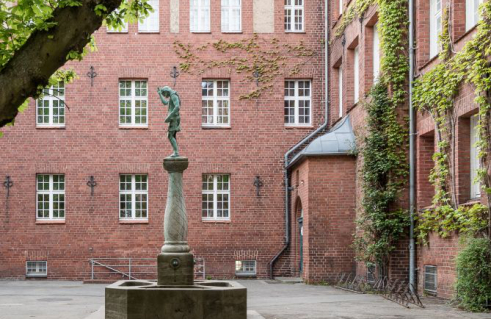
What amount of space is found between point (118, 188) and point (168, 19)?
20.0 ft

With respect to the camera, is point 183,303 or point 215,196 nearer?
point 183,303

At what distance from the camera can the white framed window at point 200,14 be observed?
29.3m

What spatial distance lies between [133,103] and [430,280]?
542 inches

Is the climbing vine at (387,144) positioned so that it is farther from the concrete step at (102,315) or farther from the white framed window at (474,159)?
the concrete step at (102,315)

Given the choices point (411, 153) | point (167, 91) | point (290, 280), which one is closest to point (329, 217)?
point (290, 280)

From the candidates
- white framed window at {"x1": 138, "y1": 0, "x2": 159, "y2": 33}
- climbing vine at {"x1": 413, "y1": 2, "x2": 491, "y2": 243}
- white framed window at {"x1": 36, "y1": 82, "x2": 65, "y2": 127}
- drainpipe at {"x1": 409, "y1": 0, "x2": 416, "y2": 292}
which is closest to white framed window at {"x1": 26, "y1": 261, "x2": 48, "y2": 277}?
white framed window at {"x1": 36, "y1": 82, "x2": 65, "y2": 127}

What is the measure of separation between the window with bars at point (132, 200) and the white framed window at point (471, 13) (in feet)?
48.0

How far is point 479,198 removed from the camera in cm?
1639

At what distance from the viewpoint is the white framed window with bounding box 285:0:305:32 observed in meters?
29.5

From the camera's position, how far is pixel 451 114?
17.4 meters

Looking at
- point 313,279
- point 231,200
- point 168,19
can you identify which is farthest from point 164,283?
point 168,19

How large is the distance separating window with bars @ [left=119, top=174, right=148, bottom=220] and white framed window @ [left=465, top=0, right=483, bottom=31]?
14.6 m

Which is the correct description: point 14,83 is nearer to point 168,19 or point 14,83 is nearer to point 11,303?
point 11,303

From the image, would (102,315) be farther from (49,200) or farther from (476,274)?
(49,200)
